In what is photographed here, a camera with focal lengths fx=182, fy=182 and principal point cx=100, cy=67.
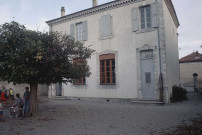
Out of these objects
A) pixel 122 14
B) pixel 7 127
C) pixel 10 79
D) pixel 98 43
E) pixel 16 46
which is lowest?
pixel 7 127

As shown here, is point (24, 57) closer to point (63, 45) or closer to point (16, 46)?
point (16, 46)

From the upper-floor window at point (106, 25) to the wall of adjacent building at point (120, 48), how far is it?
250 mm

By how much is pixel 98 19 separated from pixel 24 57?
8.68 metres

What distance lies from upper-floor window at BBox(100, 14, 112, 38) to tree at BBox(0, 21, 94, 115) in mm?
6164

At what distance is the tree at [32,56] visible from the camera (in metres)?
6.98

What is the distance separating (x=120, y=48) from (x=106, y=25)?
7.45ft

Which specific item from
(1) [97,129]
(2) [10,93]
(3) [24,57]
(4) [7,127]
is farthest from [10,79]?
(2) [10,93]

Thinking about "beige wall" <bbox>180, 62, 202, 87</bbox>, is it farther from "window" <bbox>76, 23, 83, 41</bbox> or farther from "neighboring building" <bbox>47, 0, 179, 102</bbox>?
"window" <bbox>76, 23, 83, 41</bbox>

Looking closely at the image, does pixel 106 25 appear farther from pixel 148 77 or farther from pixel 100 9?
pixel 148 77

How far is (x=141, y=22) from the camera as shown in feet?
41.7

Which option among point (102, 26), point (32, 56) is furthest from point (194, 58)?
point (32, 56)

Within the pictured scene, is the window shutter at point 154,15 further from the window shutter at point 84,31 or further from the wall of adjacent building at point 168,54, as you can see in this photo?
the window shutter at point 84,31

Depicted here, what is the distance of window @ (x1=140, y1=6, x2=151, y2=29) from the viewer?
12469mm

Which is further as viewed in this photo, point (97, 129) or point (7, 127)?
point (7, 127)
